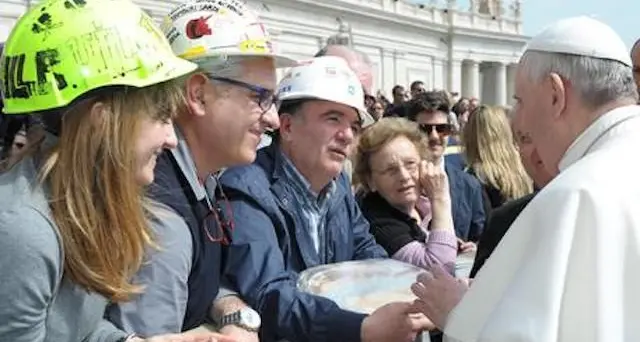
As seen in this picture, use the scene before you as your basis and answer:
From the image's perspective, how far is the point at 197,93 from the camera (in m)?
2.44

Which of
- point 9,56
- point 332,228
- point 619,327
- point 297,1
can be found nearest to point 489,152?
point 332,228

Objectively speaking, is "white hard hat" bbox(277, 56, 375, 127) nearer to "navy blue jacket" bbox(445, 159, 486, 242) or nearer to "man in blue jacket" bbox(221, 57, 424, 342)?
"man in blue jacket" bbox(221, 57, 424, 342)

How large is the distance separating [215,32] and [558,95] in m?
0.97

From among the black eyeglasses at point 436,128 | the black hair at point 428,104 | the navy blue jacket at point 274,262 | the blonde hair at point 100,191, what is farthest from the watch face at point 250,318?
the black hair at point 428,104

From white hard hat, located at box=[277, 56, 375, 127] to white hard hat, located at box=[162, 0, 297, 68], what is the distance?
384mm

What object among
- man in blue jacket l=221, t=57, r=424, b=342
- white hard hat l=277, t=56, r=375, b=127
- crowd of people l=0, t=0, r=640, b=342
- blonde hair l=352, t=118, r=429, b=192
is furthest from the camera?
blonde hair l=352, t=118, r=429, b=192

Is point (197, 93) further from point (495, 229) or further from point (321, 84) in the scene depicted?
point (495, 229)

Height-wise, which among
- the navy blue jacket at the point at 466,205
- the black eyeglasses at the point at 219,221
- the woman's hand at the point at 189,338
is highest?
the black eyeglasses at the point at 219,221

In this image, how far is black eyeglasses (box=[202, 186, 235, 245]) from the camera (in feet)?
7.25

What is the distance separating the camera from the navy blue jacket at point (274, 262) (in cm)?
238

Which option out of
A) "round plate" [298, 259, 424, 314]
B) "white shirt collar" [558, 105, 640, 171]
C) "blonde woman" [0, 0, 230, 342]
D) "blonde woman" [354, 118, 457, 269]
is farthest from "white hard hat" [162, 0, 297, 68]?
"blonde woman" [354, 118, 457, 269]

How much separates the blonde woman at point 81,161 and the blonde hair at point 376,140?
203cm

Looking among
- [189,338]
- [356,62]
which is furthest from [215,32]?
[356,62]

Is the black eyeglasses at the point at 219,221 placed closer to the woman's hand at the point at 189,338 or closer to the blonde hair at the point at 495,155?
the woman's hand at the point at 189,338
